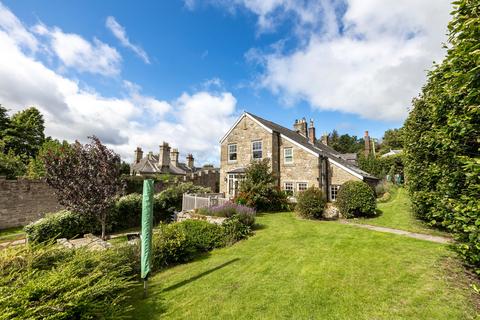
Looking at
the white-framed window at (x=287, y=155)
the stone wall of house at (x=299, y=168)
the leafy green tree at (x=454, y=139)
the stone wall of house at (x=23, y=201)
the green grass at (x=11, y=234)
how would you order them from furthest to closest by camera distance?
the white-framed window at (x=287, y=155) < the stone wall of house at (x=299, y=168) < the stone wall of house at (x=23, y=201) < the green grass at (x=11, y=234) < the leafy green tree at (x=454, y=139)

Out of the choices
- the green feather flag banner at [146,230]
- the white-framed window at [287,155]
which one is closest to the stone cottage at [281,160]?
the white-framed window at [287,155]

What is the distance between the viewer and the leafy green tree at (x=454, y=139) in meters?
3.49

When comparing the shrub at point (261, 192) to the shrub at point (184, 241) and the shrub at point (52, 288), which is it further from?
the shrub at point (52, 288)

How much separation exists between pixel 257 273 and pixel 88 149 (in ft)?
30.8

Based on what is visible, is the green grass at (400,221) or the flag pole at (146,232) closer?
the flag pole at (146,232)

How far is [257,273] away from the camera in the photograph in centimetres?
631

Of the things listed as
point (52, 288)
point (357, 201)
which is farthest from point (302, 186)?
point (52, 288)

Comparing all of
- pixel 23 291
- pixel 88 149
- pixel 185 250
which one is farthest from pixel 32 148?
pixel 23 291

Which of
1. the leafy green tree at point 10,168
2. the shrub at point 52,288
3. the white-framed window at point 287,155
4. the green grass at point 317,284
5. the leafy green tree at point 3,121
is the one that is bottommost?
the green grass at point 317,284

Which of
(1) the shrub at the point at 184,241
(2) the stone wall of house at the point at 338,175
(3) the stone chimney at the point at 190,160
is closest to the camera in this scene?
(1) the shrub at the point at 184,241

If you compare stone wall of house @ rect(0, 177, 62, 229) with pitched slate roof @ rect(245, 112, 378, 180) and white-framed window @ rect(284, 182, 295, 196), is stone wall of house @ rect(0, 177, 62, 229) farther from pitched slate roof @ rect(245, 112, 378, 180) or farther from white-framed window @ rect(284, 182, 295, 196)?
white-framed window @ rect(284, 182, 295, 196)

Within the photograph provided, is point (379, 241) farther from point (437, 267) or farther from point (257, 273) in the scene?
point (257, 273)

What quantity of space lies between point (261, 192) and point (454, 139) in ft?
37.9

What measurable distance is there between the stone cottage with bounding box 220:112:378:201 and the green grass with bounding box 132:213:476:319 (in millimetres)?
10309
